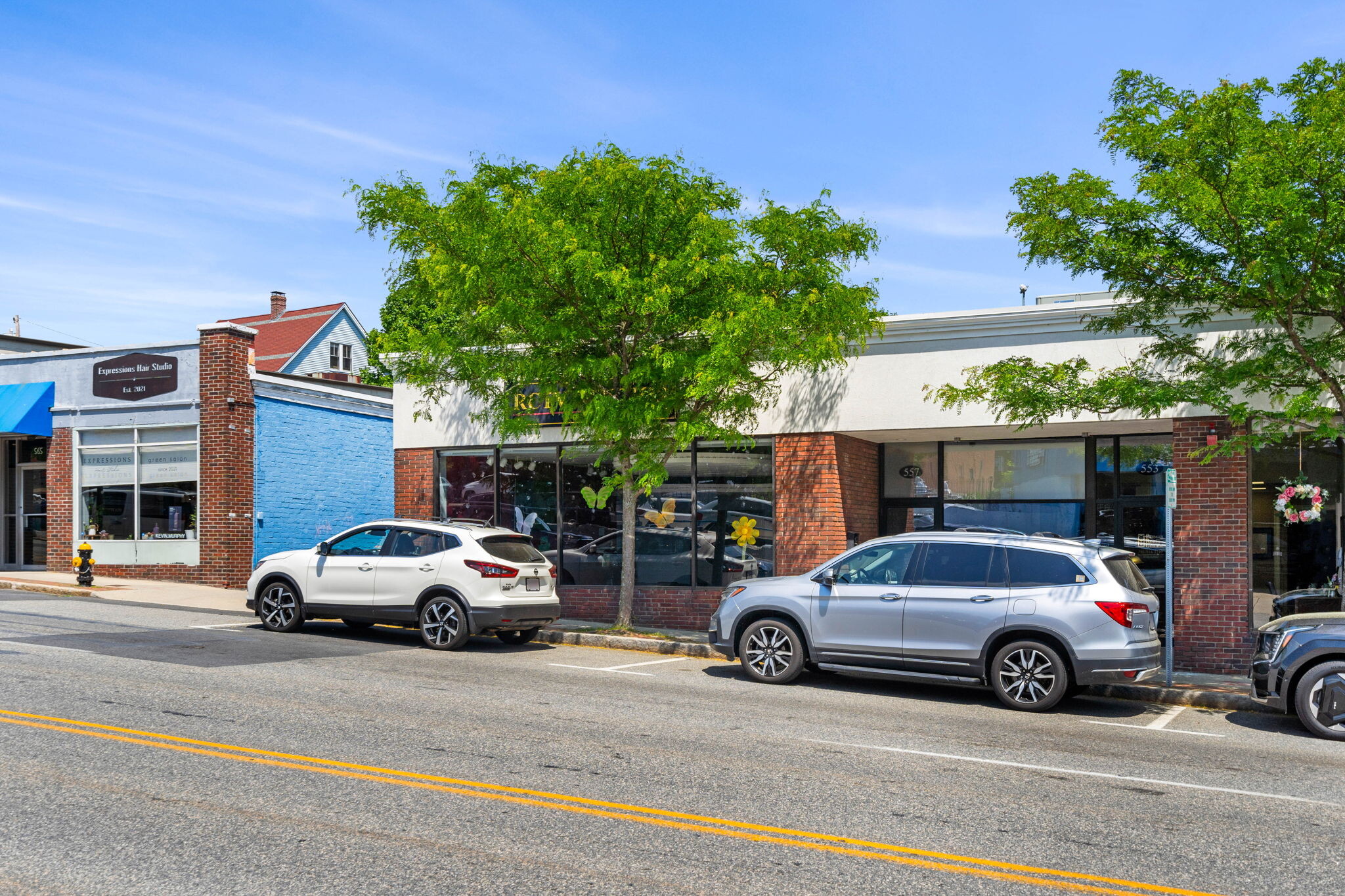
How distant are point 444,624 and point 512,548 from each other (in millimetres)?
1295

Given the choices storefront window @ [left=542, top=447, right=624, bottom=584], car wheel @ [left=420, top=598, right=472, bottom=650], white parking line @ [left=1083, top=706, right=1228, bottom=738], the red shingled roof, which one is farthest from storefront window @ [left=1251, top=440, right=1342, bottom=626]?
the red shingled roof

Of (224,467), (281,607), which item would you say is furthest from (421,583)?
(224,467)

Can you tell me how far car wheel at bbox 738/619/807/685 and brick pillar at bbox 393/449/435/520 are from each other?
30.1 ft

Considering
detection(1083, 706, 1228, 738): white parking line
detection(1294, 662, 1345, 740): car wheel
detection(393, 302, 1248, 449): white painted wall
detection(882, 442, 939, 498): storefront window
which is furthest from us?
detection(882, 442, 939, 498): storefront window

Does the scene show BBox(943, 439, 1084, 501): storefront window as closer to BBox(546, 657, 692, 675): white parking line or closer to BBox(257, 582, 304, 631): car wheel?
BBox(546, 657, 692, 675): white parking line

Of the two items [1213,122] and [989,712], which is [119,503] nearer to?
[989,712]

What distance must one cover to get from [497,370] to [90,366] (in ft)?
40.0

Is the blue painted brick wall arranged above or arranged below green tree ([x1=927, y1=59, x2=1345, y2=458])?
below

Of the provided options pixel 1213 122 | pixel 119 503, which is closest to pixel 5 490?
pixel 119 503

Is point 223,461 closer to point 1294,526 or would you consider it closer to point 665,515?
point 665,515

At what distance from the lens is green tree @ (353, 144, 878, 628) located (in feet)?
46.6

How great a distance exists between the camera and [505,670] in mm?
12219

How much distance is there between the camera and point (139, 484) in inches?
877

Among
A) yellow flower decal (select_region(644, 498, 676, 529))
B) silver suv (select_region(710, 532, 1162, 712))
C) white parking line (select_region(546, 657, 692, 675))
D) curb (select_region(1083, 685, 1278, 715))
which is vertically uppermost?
yellow flower decal (select_region(644, 498, 676, 529))
